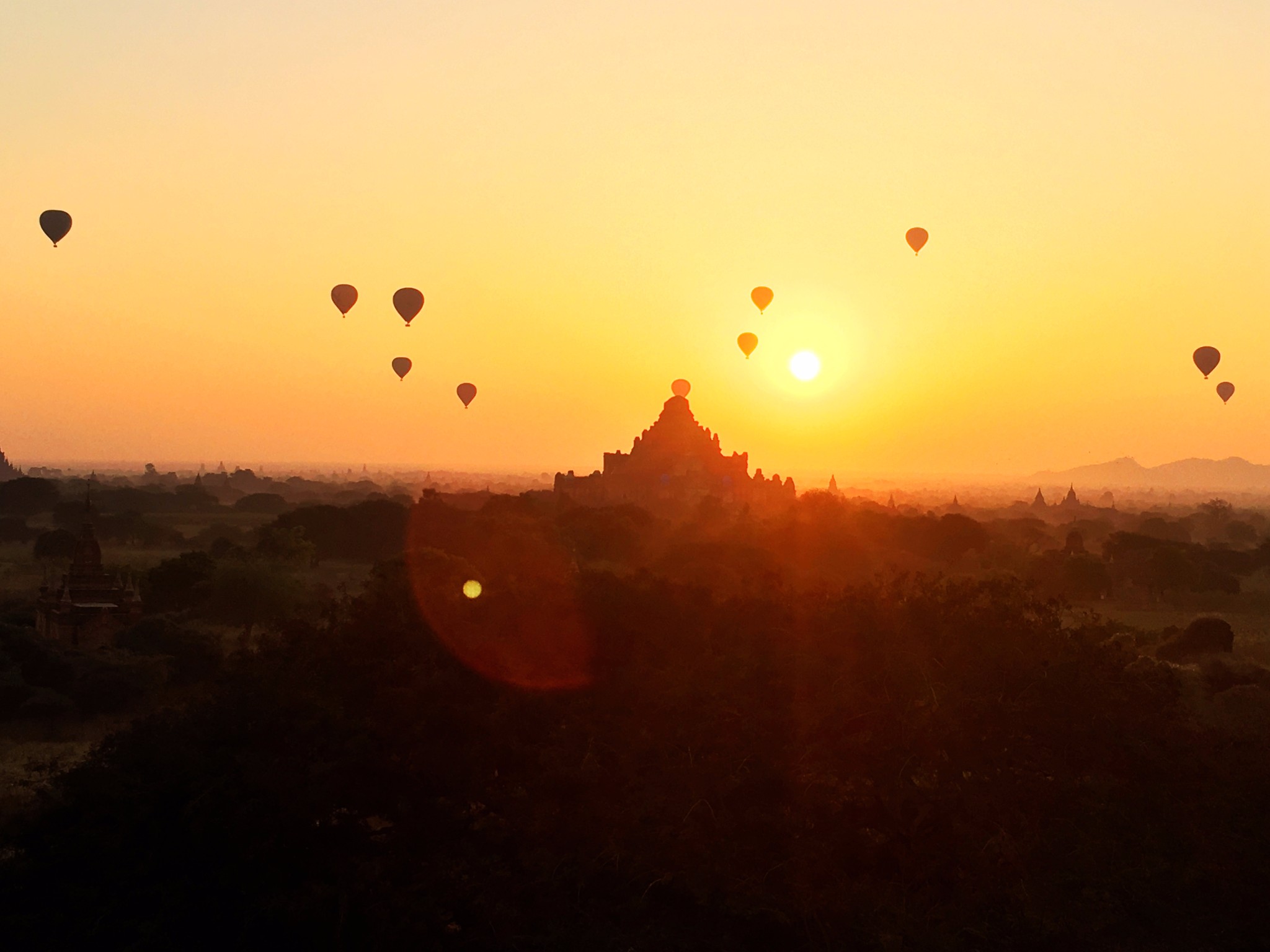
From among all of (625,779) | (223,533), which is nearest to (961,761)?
(625,779)

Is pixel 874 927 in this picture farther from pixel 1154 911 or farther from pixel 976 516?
pixel 976 516

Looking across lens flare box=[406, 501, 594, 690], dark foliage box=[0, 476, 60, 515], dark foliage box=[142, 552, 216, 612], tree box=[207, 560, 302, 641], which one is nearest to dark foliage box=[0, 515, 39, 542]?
dark foliage box=[0, 476, 60, 515]

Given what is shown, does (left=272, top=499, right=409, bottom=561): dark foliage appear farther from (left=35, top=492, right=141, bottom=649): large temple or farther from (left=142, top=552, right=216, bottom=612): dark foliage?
(left=35, top=492, right=141, bottom=649): large temple

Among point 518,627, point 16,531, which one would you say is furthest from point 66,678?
point 16,531

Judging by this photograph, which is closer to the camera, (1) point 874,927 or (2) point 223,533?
(1) point 874,927

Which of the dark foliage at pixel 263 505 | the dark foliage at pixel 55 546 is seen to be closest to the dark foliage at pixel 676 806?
the dark foliage at pixel 55 546
